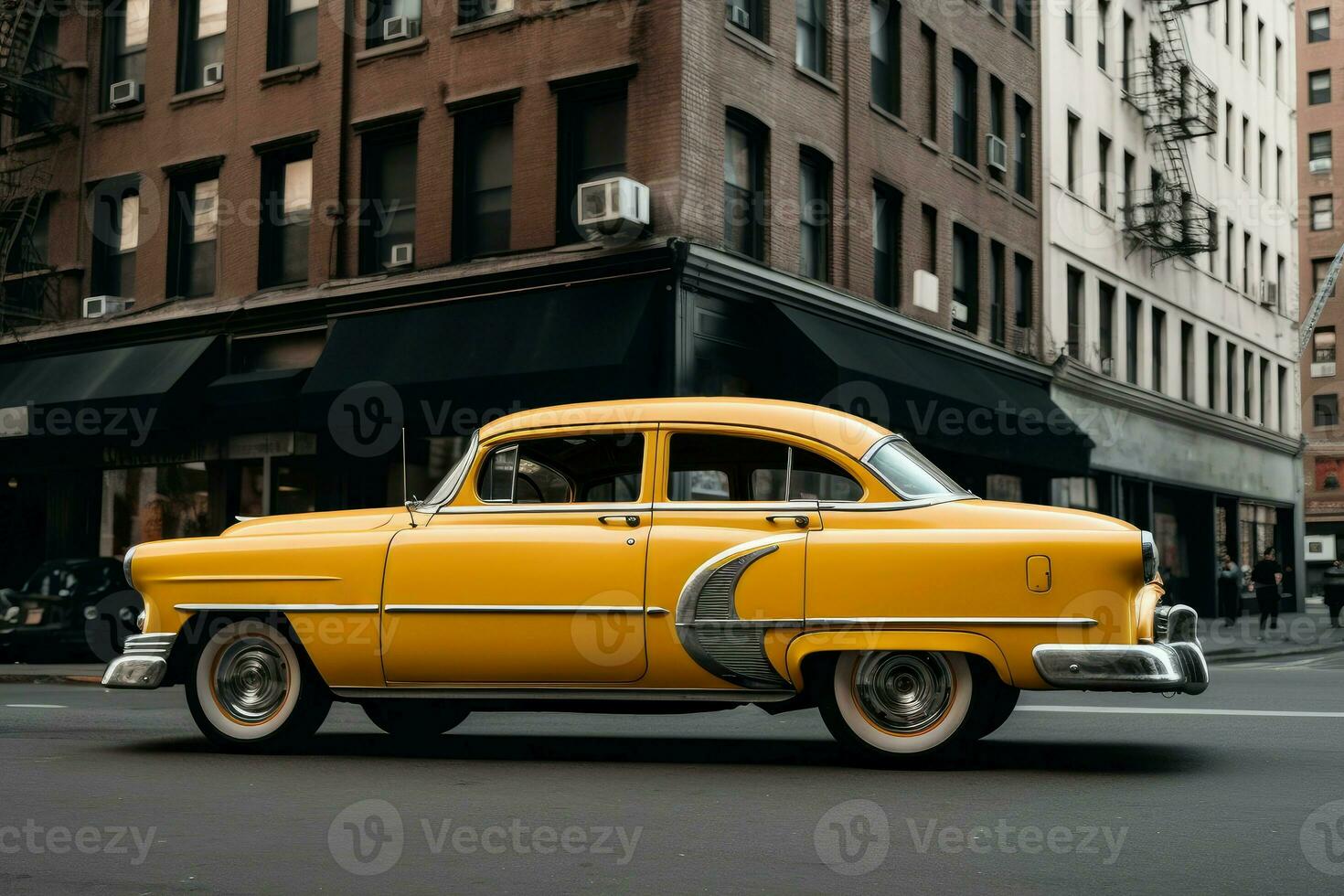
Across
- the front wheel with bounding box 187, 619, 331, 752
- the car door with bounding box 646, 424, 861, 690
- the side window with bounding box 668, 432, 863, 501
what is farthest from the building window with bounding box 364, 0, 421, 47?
the car door with bounding box 646, 424, 861, 690

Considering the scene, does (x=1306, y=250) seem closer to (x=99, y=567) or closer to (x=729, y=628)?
(x=99, y=567)

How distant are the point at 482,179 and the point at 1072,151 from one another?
611 inches

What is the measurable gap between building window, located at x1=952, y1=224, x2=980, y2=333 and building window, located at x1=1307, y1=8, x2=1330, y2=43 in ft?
170

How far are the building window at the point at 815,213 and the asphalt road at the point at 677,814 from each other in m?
13.8

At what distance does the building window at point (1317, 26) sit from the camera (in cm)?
7175

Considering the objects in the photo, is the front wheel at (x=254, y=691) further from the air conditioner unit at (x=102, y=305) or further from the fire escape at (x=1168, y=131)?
the fire escape at (x=1168, y=131)

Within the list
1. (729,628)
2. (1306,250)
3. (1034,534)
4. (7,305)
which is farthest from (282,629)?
(1306,250)

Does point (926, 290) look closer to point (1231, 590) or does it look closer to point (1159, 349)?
point (1231, 590)

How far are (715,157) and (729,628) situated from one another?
1370cm

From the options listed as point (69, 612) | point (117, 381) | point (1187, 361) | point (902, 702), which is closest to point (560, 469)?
point (902, 702)

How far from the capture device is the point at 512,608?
8.25 m

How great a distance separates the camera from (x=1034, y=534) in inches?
304

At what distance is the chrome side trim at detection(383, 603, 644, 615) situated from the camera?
8.12 metres

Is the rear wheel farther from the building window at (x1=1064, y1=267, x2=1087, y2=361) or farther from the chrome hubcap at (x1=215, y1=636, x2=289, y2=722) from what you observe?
the building window at (x1=1064, y1=267, x2=1087, y2=361)
